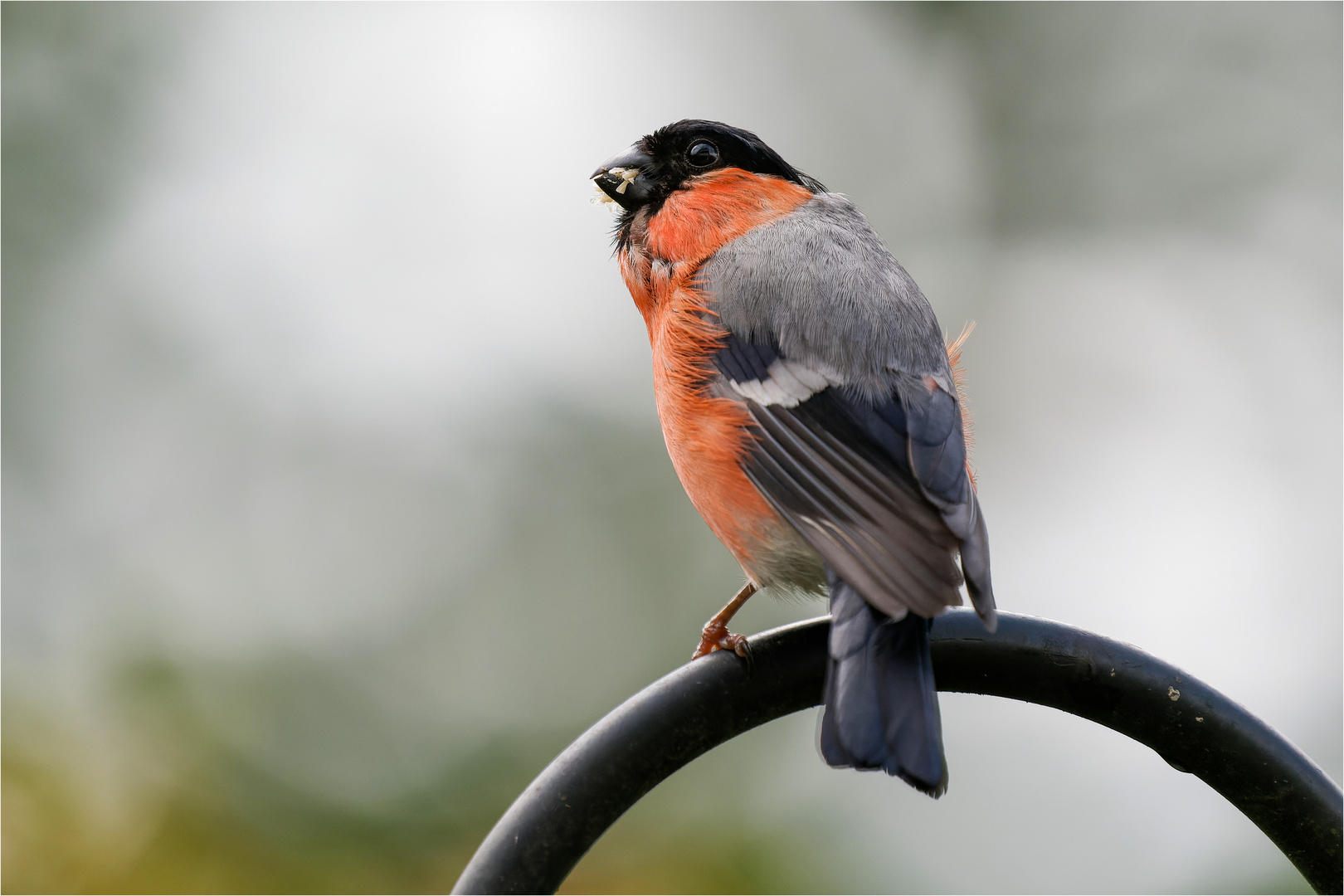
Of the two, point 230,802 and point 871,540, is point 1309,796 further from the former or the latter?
point 230,802

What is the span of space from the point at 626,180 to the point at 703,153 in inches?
8.8

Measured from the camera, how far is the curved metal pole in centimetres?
161

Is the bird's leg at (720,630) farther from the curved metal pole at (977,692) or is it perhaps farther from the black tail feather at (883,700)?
the black tail feather at (883,700)

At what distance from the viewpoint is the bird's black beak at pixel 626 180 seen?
283 cm

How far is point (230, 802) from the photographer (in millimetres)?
4359

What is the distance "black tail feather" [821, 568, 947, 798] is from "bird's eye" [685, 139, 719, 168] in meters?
1.53

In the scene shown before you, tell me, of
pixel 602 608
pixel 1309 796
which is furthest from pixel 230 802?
pixel 1309 796

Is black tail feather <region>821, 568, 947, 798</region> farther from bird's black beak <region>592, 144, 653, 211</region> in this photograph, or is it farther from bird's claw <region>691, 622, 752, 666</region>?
bird's black beak <region>592, 144, 653, 211</region>

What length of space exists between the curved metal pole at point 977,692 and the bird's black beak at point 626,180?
4.65ft

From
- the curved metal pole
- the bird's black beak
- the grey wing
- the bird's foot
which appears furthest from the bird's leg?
the bird's black beak

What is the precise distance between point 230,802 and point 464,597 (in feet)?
8.13

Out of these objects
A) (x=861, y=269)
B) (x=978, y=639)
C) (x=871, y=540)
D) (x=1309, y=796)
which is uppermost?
(x=861, y=269)

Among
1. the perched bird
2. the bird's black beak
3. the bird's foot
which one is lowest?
the bird's foot

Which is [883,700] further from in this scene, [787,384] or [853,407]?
Result: [787,384]
